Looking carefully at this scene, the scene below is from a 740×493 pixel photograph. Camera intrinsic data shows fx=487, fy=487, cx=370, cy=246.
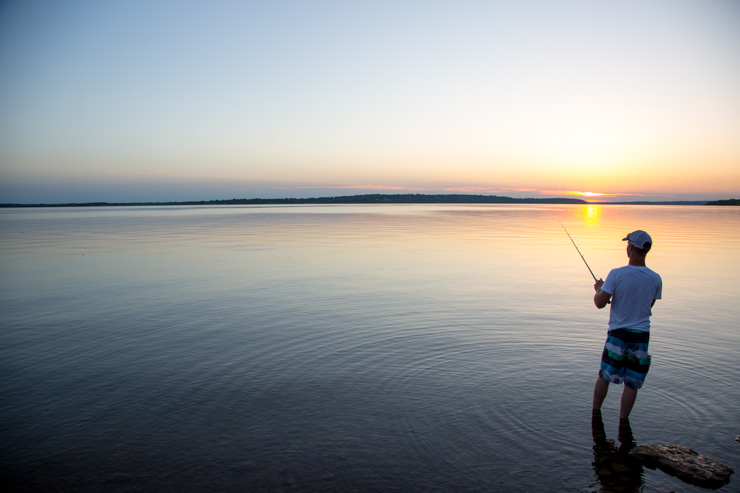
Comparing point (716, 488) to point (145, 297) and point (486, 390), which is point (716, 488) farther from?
point (145, 297)

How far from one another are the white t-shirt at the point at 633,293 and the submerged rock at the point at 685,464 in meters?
1.24

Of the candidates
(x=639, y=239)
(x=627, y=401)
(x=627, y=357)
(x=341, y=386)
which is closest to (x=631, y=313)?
(x=627, y=357)

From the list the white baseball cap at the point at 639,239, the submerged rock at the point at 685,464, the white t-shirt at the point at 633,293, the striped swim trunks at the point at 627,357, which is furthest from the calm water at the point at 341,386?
the white baseball cap at the point at 639,239

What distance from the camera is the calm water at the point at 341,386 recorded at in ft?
16.0

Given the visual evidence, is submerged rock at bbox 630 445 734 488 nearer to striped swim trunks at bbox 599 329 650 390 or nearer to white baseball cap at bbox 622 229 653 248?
striped swim trunks at bbox 599 329 650 390

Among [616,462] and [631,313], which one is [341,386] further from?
[631,313]

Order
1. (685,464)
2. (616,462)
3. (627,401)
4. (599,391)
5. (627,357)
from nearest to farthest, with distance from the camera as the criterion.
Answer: (685,464) < (616,462) < (627,357) < (627,401) < (599,391)

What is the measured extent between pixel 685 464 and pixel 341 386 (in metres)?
4.14

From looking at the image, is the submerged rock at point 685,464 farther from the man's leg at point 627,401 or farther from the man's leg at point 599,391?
the man's leg at point 599,391

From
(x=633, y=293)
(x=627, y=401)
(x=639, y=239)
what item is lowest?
(x=627, y=401)

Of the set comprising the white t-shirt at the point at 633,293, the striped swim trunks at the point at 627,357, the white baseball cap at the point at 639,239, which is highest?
the white baseball cap at the point at 639,239

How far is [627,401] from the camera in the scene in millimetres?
5641

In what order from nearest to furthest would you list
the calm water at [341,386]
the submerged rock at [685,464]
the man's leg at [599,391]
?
1. the submerged rock at [685,464]
2. the calm water at [341,386]
3. the man's leg at [599,391]

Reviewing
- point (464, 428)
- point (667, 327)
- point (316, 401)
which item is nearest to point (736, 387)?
point (667, 327)
